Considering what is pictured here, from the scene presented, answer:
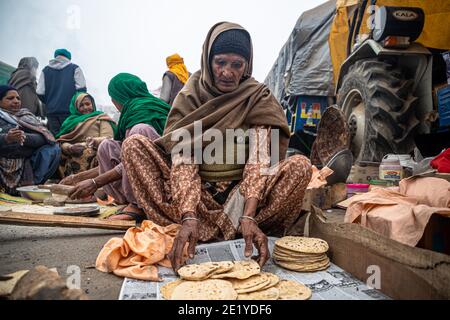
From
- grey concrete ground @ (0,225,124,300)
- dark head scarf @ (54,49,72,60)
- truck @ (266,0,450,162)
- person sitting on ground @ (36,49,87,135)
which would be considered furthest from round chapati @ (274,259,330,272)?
dark head scarf @ (54,49,72,60)

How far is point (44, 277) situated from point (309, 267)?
109 cm

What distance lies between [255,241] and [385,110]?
243cm

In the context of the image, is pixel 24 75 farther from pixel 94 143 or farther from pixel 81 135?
pixel 94 143

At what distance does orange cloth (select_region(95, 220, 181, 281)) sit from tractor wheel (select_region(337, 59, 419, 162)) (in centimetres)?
264

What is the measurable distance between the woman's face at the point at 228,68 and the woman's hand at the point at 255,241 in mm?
905

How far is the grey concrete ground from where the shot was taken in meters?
1.36

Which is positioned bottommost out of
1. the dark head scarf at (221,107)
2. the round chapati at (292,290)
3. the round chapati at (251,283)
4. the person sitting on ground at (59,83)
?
the round chapati at (292,290)

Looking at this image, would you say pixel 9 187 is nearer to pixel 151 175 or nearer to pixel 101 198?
pixel 101 198

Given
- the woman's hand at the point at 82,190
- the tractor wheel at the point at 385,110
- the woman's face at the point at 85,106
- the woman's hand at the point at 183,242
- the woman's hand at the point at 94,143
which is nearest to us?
the woman's hand at the point at 183,242

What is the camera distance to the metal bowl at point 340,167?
10.0 ft

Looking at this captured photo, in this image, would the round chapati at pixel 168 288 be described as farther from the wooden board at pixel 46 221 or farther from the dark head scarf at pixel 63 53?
the dark head scarf at pixel 63 53

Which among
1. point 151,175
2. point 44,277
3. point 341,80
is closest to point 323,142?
point 341,80

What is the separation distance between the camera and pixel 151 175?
6.61 feet

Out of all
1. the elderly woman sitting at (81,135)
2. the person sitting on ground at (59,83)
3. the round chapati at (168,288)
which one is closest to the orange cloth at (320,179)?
the round chapati at (168,288)
